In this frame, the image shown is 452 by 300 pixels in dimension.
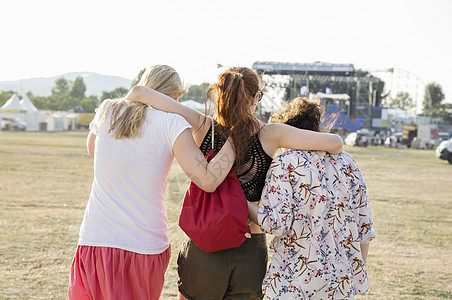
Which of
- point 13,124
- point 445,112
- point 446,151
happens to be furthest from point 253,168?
point 445,112

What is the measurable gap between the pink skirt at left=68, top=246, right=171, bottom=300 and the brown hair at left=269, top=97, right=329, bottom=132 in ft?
2.88

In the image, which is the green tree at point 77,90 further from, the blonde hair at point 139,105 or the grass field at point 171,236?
the blonde hair at point 139,105

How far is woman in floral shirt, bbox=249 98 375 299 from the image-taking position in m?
2.09

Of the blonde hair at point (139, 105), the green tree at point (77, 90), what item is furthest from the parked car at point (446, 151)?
the green tree at point (77, 90)

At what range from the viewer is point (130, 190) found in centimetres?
214

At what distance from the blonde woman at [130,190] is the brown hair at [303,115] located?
1.21 ft

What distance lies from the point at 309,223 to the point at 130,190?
796 millimetres

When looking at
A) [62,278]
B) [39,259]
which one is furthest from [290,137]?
[39,259]

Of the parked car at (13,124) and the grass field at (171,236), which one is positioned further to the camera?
the parked car at (13,124)

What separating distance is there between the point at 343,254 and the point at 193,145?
83 centimetres

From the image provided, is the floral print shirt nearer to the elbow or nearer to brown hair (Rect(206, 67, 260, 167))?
brown hair (Rect(206, 67, 260, 167))

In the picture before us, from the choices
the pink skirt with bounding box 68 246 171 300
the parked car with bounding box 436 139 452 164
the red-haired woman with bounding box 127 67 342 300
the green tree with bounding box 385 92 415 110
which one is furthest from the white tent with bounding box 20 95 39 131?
the green tree with bounding box 385 92 415 110

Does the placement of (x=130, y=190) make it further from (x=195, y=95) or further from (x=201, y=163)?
(x=195, y=95)

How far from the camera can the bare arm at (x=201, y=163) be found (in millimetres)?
2049
